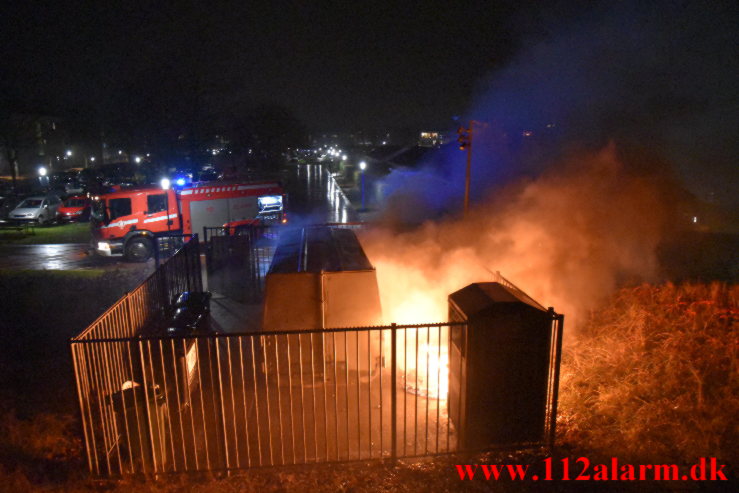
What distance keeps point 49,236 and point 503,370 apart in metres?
21.9

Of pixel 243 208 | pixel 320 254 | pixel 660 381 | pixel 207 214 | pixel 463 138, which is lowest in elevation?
pixel 660 381

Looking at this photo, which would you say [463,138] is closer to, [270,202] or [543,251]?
[543,251]

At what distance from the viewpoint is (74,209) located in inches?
936

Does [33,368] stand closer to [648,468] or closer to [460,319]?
[460,319]

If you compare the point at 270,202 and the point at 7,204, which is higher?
the point at 270,202

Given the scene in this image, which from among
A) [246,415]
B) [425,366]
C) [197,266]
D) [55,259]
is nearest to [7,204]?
[55,259]

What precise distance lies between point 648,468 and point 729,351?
231cm

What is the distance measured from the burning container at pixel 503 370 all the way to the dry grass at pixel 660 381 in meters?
0.67

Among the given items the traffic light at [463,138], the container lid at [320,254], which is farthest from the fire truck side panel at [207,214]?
the traffic light at [463,138]

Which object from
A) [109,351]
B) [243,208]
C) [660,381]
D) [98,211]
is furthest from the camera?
[243,208]

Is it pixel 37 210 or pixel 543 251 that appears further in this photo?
pixel 37 210

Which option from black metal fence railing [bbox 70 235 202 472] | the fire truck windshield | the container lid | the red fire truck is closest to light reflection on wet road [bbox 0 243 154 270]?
the red fire truck

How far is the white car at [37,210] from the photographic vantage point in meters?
22.5

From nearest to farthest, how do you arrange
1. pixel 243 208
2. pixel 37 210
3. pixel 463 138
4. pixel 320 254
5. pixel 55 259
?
pixel 320 254
pixel 463 138
pixel 55 259
pixel 243 208
pixel 37 210
